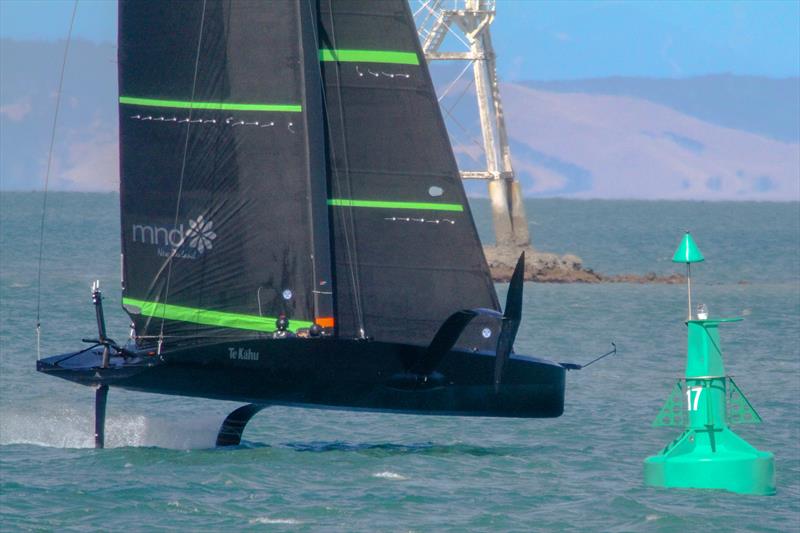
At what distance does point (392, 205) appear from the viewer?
63.2 ft

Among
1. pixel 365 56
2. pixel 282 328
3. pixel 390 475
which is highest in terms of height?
pixel 365 56

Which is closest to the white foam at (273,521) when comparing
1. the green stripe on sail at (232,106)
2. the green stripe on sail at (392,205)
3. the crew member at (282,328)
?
the crew member at (282,328)

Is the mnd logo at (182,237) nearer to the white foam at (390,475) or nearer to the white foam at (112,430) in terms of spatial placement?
the white foam at (112,430)

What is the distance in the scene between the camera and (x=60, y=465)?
18.9 m

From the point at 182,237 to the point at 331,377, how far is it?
2415mm

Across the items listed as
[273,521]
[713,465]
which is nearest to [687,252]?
[713,465]

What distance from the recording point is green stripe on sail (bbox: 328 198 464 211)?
63.2 ft

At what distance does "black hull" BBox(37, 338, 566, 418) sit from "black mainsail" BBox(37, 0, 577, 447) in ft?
0.16

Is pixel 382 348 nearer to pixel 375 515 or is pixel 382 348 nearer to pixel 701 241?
pixel 375 515

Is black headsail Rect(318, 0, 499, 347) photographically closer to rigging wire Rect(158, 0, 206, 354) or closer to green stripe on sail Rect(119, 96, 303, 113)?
green stripe on sail Rect(119, 96, 303, 113)

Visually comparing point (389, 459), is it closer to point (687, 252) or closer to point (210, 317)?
point (210, 317)

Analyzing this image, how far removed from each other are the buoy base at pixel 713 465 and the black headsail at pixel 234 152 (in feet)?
14.0

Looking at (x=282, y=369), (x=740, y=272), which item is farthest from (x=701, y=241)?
(x=282, y=369)

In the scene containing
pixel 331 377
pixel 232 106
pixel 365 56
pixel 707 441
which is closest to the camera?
pixel 707 441
